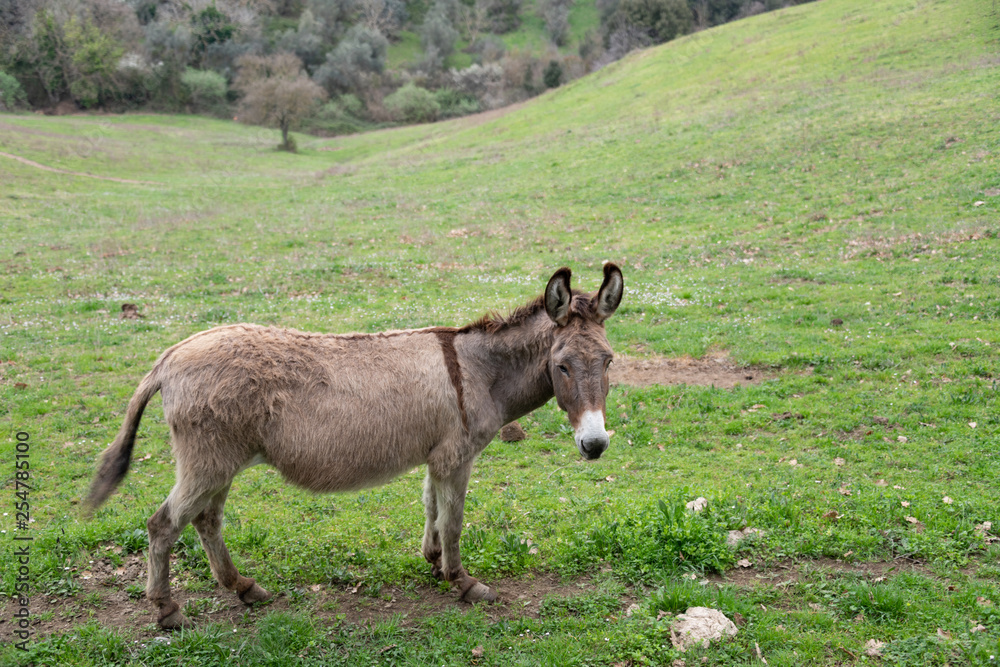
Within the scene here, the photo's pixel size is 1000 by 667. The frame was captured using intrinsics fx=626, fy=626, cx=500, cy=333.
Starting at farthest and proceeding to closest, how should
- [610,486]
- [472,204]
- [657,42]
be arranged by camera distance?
[657,42]
[472,204]
[610,486]

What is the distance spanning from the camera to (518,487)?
7.03 m

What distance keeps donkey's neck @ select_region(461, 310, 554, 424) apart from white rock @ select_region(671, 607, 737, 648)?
200cm

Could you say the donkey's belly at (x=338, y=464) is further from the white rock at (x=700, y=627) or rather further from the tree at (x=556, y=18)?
the tree at (x=556, y=18)

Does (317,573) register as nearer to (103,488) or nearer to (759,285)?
(103,488)

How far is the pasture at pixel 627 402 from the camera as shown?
479cm

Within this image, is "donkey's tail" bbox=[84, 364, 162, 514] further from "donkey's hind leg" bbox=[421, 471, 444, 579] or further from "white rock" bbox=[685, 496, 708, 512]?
"white rock" bbox=[685, 496, 708, 512]

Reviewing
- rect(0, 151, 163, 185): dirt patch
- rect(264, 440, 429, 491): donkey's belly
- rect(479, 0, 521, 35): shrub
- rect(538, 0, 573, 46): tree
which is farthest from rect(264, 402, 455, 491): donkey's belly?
rect(479, 0, 521, 35): shrub

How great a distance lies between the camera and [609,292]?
4.99 m

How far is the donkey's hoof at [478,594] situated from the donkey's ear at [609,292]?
2.41 m

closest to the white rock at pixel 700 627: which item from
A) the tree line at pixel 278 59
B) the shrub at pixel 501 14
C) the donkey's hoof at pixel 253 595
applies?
the donkey's hoof at pixel 253 595

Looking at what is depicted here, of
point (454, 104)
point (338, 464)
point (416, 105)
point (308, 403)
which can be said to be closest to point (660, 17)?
point (454, 104)

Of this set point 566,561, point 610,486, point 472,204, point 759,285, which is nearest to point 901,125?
point 759,285

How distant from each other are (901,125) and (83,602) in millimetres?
26955

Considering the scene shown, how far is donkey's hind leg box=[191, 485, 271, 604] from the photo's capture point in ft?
15.9
